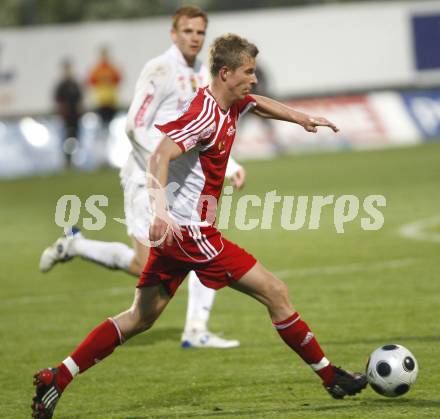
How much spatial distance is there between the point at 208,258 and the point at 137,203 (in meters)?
2.26

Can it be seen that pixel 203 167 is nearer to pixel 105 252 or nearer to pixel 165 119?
pixel 165 119

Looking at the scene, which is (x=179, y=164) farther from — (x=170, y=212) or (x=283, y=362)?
(x=283, y=362)

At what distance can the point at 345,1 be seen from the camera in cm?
3528

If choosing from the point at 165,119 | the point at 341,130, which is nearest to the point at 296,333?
the point at 165,119

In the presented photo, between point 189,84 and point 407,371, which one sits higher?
point 189,84

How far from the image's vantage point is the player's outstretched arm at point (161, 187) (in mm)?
5848

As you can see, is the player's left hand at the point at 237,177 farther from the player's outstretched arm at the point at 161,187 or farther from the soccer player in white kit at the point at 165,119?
the player's outstretched arm at the point at 161,187

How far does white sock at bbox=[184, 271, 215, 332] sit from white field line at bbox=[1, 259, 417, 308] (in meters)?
2.37

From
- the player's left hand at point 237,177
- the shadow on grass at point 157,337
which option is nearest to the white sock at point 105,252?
the shadow on grass at point 157,337

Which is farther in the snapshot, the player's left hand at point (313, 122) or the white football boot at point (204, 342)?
the white football boot at point (204, 342)

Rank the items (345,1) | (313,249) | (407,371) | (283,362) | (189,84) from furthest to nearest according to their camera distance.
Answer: (345,1) < (313,249) < (189,84) < (283,362) < (407,371)

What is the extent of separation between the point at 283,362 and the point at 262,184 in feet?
39.1

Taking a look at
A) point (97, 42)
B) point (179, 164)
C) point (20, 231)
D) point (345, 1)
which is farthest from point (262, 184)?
point (345, 1)

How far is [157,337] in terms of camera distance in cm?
885
